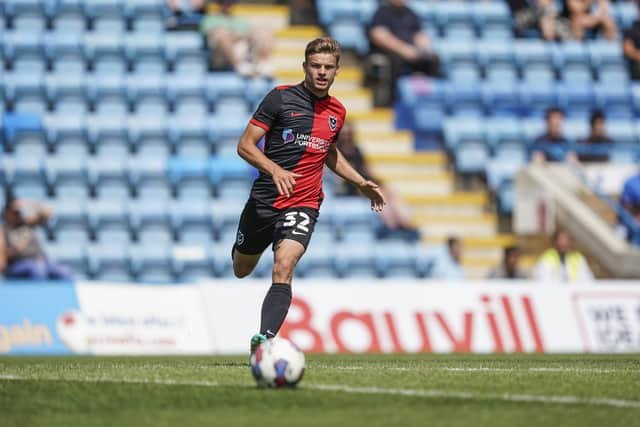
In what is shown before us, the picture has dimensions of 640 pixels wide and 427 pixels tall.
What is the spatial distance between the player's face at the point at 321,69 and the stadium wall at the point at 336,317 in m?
6.67

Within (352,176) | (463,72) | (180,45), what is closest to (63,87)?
(180,45)

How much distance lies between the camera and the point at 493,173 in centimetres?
1900

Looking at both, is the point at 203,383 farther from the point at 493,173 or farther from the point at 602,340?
the point at 493,173

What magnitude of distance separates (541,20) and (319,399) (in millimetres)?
16833

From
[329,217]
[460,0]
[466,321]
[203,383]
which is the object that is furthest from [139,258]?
[203,383]

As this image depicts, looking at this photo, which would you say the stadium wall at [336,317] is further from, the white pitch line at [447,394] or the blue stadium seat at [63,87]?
the white pitch line at [447,394]

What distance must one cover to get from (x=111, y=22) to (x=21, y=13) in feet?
4.54

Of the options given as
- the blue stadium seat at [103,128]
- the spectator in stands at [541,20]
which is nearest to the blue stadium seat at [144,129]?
the blue stadium seat at [103,128]

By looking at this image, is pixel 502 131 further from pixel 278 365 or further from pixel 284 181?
pixel 278 365

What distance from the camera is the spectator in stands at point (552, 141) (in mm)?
18906

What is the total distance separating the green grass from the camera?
546 centimetres

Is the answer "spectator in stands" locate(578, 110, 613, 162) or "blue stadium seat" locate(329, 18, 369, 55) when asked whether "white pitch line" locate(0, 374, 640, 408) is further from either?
"blue stadium seat" locate(329, 18, 369, 55)

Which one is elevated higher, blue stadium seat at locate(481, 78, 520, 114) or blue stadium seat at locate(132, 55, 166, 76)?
blue stadium seat at locate(132, 55, 166, 76)

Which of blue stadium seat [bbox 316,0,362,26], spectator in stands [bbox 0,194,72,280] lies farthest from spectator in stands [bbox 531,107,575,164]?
spectator in stands [bbox 0,194,72,280]
